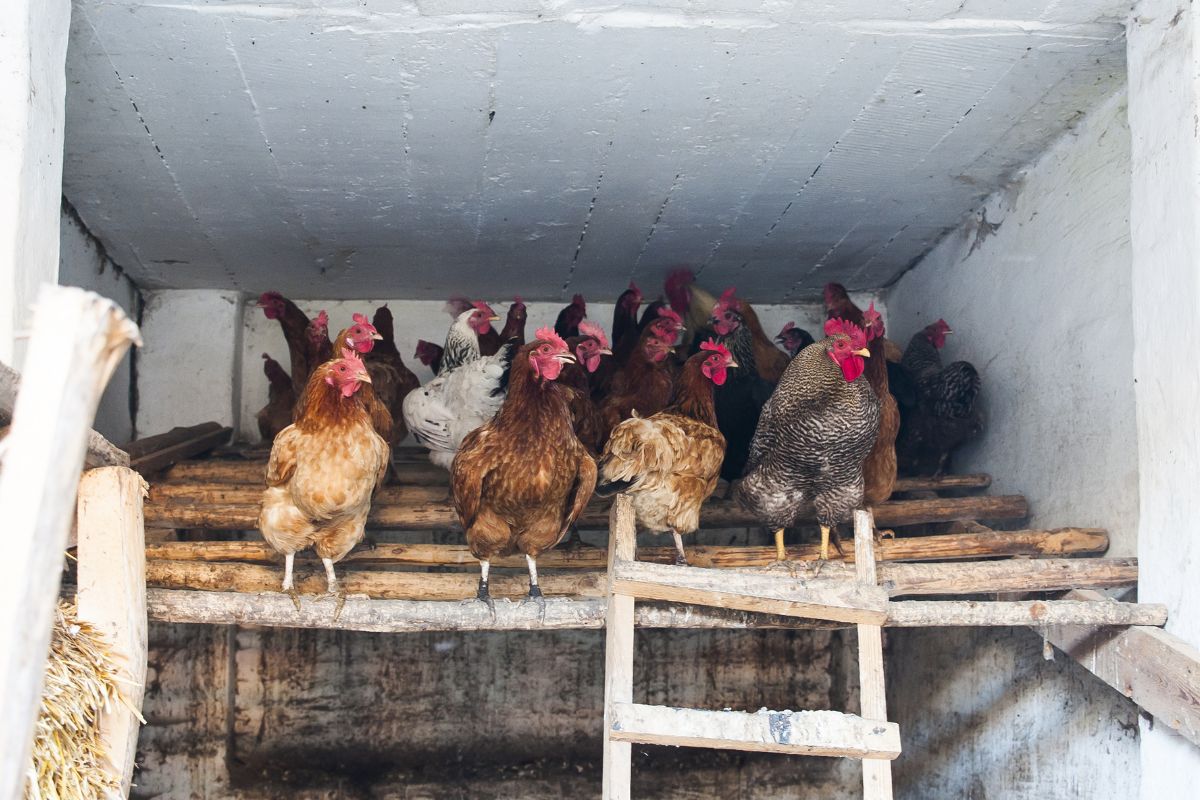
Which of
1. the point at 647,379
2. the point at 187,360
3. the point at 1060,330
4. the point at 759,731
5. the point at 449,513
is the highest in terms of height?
the point at 187,360

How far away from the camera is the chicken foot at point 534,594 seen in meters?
2.68

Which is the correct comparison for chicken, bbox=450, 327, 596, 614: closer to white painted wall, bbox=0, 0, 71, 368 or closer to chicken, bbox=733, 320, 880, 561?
chicken, bbox=733, 320, 880, 561

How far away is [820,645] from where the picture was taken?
4.82m

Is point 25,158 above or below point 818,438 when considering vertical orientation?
above

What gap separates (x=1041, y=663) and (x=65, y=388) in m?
3.29

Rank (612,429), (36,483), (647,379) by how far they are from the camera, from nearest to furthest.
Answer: (36,483) < (612,429) < (647,379)

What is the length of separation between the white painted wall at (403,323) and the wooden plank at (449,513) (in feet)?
4.87

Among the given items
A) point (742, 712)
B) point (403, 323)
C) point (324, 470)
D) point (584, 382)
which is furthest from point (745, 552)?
point (403, 323)

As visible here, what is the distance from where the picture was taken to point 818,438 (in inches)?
121

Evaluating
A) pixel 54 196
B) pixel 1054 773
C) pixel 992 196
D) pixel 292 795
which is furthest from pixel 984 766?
pixel 54 196

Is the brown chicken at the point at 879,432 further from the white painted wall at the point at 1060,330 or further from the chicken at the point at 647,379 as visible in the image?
the chicken at the point at 647,379

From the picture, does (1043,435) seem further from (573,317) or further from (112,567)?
(112,567)

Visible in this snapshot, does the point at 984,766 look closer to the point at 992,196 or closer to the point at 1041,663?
the point at 1041,663

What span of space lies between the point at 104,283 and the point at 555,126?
2.32 meters
